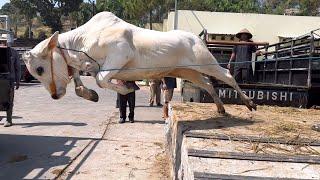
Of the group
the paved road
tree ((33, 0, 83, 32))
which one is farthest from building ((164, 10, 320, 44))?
tree ((33, 0, 83, 32))

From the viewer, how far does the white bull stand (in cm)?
572

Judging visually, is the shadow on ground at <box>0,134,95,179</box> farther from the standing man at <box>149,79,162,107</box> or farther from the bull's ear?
the standing man at <box>149,79,162,107</box>

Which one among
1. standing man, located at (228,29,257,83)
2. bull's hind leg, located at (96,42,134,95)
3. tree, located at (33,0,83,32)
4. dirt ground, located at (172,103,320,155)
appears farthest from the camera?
tree, located at (33,0,83,32)

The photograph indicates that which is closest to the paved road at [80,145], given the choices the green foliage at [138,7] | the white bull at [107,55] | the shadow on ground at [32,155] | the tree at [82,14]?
the shadow on ground at [32,155]

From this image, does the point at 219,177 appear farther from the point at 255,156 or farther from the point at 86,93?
the point at 86,93

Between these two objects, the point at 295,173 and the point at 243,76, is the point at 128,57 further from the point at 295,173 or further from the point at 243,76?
the point at 243,76

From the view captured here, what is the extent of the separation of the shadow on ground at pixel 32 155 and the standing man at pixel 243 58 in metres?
3.38

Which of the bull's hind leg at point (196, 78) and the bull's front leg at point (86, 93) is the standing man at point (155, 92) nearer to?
the bull's hind leg at point (196, 78)

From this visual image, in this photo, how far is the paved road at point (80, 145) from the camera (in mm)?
7234

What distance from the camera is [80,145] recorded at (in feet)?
29.9

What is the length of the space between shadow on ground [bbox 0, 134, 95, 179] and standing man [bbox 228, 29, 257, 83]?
3378 millimetres

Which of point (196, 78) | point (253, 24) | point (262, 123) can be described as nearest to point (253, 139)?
point (262, 123)

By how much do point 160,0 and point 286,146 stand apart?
40.5 metres

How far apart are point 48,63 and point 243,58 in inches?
213
